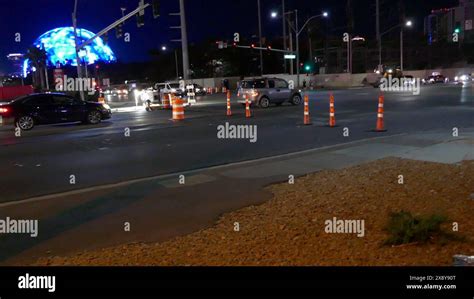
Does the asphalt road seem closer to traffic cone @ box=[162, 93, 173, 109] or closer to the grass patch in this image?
the grass patch

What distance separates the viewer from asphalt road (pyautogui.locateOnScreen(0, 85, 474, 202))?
35.9 ft

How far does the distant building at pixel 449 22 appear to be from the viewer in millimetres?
110469

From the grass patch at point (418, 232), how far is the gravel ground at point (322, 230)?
0.09 metres

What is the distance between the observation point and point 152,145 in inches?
601

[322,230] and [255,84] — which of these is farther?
[255,84]

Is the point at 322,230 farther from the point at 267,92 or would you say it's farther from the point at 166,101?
the point at 166,101

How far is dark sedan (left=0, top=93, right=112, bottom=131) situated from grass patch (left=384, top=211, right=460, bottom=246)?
19852 mm

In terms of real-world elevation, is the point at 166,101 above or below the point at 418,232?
above

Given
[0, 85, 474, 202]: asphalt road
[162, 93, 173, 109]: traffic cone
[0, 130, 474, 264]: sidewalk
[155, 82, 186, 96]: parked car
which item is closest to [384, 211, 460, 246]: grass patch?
[0, 130, 474, 264]: sidewalk

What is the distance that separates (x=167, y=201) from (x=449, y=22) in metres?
134

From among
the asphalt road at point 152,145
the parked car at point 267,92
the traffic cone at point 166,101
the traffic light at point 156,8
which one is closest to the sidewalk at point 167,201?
the asphalt road at point 152,145

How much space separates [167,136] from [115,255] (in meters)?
11.8

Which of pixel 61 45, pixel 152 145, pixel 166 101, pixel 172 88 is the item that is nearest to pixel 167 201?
pixel 152 145

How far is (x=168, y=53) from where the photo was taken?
137 metres
